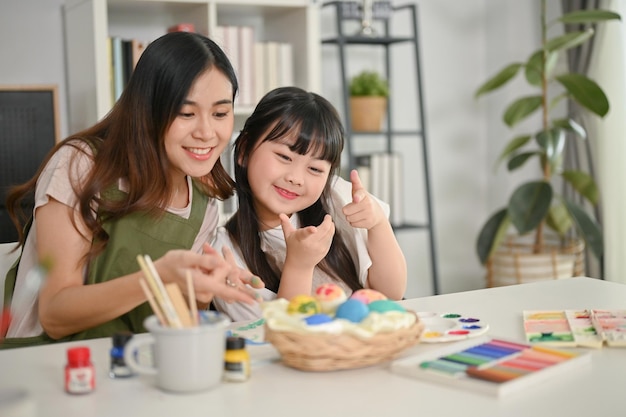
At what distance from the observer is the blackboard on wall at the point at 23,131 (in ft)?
10.5

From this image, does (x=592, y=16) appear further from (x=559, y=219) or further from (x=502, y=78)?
(x=559, y=219)

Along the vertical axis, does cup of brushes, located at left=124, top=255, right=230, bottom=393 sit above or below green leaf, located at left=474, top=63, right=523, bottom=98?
below

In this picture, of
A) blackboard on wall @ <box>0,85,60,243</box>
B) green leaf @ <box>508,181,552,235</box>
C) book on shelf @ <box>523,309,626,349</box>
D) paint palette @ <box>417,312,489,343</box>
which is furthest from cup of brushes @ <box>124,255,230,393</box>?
green leaf @ <box>508,181,552,235</box>

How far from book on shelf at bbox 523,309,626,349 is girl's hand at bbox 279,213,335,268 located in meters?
0.36

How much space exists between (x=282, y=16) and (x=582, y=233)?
4.99 feet

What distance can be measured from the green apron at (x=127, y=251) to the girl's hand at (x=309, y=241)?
0.25 meters

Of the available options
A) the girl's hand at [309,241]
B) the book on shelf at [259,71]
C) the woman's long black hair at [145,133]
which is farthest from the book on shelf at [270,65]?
the girl's hand at [309,241]

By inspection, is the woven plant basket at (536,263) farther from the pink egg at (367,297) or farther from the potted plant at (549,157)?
the pink egg at (367,297)

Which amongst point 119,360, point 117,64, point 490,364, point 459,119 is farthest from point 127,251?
point 459,119

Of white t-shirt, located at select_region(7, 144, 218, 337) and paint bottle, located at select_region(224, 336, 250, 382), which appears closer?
paint bottle, located at select_region(224, 336, 250, 382)

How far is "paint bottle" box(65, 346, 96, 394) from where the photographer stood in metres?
1.07

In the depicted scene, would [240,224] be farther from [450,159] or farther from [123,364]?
[450,159]

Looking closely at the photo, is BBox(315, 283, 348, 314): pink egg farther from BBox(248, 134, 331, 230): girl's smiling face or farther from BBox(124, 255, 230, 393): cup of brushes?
BBox(248, 134, 331, 230): girl's smiling face

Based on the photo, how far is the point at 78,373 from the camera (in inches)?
42.3
